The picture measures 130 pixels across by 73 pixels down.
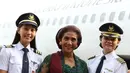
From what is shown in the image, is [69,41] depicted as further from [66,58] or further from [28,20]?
[28,20]

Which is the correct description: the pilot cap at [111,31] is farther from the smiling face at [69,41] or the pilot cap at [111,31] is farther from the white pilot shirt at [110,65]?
the smiling face at [69,41]

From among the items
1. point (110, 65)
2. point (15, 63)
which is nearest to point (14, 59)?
point (15, 63)

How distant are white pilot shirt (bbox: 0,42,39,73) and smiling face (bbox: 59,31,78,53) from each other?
0.35 meters

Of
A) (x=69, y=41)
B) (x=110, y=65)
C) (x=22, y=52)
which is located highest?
(x=69, y=41)

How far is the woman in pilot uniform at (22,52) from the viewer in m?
3.46

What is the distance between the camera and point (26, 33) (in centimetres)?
359

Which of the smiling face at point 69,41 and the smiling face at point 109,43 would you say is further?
the smiling face at point 109,43

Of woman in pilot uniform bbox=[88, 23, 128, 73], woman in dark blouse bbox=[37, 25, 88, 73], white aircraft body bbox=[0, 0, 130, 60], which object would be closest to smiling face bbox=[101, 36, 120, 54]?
woman in pilot uniform bbox=[88, 23, 128, 73]

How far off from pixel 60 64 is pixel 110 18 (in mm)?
4723

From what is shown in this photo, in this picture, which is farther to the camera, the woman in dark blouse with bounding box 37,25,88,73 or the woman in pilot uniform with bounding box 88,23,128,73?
the woman in pilot uniform with bounding box 88,23,128,73

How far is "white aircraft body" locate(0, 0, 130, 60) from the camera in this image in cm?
750

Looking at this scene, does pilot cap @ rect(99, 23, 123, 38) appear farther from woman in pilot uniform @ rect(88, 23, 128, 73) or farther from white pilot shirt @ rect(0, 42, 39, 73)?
white pilot shirt @ rect(0, 42, 39, 73)

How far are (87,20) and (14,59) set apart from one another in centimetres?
558

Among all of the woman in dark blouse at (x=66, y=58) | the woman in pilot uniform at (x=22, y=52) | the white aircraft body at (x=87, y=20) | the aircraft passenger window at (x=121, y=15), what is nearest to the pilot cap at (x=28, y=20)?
the woman in pilot uniform at (x=22, y=52)
